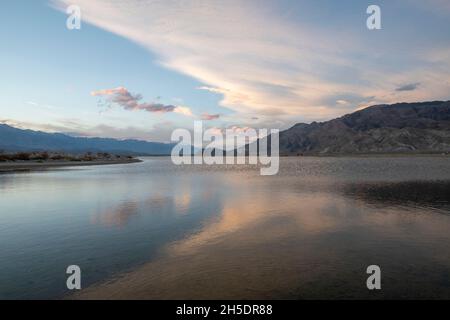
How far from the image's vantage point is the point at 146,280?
473 inches

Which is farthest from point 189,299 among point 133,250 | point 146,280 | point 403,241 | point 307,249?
point 403,241

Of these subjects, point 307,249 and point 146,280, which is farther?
point 307,249

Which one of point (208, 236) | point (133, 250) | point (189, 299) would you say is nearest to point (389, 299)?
point (189, 299)

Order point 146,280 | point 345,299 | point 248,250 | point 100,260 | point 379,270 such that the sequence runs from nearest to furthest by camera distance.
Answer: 1. point 345,299
2. point 146,280
3. point 379,270
4. point 100,260
5. point 248,250

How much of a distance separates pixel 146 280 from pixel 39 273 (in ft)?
15.2

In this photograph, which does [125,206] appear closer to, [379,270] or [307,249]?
[307,249]

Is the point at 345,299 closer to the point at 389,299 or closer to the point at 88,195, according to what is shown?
the point at 389,299

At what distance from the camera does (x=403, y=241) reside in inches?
668

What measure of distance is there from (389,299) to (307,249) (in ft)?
18.1

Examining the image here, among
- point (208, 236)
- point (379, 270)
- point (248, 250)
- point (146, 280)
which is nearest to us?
point (146, 280)

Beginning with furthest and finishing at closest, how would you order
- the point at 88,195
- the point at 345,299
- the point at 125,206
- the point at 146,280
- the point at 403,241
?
the point at 88,195 < the point at 125,206 < the point at 403,241 < the point at 146,280 < the point at 345,299

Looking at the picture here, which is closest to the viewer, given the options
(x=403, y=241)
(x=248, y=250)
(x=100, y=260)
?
(x=100, y=260)

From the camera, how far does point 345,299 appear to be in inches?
413

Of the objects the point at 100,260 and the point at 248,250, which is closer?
the point at 100,260
